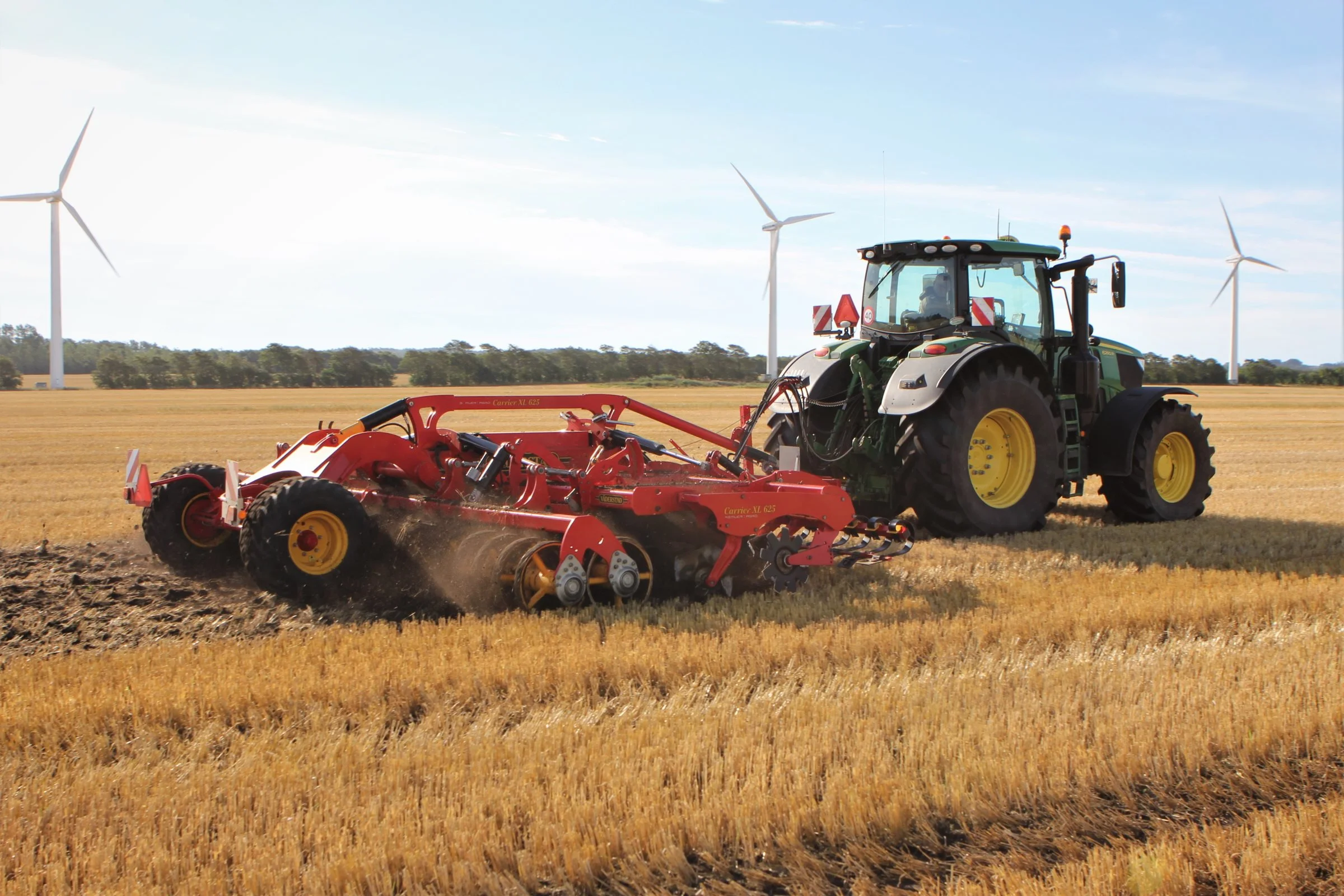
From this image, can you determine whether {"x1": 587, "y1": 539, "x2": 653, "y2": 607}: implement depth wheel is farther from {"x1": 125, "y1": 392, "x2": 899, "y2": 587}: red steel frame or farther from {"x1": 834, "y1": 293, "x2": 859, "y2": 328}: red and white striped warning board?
{"x1": 834, "y1": 293, "x2": 859, "y2": 328}: red and white striped warning board

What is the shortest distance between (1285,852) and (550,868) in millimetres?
1954

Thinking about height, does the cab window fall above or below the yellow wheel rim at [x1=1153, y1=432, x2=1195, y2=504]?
above

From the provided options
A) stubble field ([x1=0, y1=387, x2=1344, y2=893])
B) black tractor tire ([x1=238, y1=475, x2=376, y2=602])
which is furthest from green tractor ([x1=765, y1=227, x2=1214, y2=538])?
black tractor tire ([x1=238, y1=475, x2=376, y2=602])

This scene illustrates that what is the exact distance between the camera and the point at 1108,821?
3.38m

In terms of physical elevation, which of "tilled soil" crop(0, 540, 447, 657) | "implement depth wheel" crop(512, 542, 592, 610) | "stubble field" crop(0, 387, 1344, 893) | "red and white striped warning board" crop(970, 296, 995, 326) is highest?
"red and white striped warning board" crop(970, 296, 995, 326)

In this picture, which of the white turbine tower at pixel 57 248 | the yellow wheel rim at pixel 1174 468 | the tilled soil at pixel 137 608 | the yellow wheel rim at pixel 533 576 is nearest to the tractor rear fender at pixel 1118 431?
the yellow wheel rim at pixel 1174 468

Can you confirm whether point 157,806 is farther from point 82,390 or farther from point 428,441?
point 82,390

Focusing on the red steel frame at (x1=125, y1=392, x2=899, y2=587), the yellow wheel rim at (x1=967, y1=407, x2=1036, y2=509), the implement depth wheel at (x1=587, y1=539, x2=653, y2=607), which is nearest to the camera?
the implement depth wheel at (x1=587, y1=539, x2=653, y2=607)

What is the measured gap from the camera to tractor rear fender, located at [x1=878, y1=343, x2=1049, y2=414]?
26.0 ft

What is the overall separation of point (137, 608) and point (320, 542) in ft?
3.24

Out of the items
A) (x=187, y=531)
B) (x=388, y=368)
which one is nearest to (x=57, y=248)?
(x=388, y=368)

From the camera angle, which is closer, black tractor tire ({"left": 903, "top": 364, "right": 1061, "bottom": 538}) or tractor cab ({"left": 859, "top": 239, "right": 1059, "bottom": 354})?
black tractor tire ({"left": 903, "top": 364, "right": 1061, "bottom": 538})

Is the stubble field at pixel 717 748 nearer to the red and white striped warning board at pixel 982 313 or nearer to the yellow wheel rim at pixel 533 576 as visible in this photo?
the yellow wheel rim at pixel 533 576

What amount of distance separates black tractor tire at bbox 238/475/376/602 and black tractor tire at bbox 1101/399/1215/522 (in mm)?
6065
